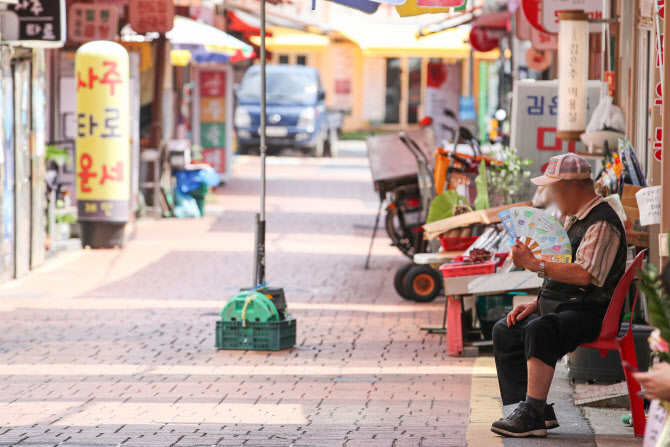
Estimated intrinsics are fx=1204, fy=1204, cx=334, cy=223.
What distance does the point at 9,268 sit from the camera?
12.6 meters

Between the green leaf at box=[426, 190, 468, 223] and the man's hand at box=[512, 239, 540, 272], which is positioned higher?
the green leaf at box=[426, 190, 468, 223]

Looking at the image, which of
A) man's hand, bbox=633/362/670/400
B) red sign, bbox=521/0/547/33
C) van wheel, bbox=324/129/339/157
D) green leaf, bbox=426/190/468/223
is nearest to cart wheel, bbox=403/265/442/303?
green leaf, bbox=426/190/468/223

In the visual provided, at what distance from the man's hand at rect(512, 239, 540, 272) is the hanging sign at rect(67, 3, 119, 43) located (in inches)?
404

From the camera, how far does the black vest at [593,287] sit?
618cm

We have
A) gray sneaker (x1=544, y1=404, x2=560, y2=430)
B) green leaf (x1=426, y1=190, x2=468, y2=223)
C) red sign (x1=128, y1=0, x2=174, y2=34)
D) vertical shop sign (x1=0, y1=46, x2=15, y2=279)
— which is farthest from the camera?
red sign (x1=128, y1=0, x2=174, y2=34)

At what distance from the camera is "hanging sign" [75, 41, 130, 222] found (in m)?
14.5

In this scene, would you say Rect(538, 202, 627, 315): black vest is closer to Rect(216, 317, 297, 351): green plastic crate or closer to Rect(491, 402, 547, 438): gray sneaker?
Rect(491, 402, 547, 438): gray sneaker

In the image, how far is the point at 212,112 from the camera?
24.8 m

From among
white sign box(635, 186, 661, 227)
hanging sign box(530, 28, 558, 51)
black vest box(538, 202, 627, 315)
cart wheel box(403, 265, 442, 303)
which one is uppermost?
hanging sign box(530, 28, 558, 51)

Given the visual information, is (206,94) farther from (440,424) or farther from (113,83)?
(440,424)

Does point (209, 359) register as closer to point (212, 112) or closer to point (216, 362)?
point (216, 362)

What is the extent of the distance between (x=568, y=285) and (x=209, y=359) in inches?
131

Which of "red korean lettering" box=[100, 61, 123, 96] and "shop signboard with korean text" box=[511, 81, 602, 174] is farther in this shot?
"red korean lettering" box=[100, 61, 123, 96]

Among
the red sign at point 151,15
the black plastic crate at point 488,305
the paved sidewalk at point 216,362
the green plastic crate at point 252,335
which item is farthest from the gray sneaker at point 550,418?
the red sign at point 151,15
